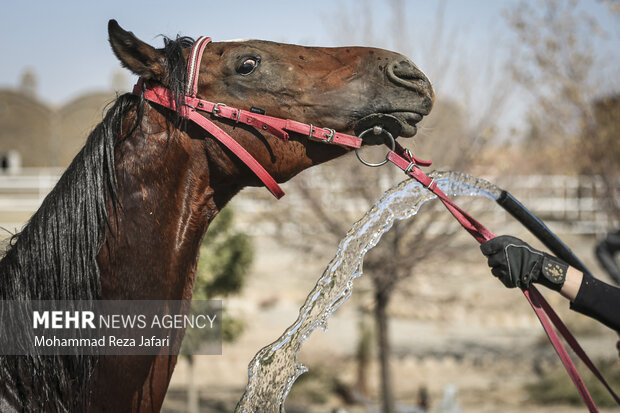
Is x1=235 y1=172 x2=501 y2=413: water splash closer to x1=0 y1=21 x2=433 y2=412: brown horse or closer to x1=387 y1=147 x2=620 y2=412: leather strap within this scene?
x1=387 y1=147 x2=620 y2=412: leather strap

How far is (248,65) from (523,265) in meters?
1.35

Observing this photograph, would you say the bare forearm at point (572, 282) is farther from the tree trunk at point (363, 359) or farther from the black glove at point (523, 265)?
the tree trunk at point (363, 359)

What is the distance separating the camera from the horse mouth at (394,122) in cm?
228

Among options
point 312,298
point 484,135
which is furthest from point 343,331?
point 312,298

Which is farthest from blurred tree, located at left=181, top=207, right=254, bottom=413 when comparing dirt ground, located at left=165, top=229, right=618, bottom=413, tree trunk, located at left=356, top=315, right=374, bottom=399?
tree trunk, located at left=356, top=315, right=374, bottom=399

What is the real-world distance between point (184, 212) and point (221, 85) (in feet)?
1.66

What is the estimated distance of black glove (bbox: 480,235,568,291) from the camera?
237 cm

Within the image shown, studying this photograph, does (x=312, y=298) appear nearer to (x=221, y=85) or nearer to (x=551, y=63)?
(x=221, y=85)

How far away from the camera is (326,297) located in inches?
96.3

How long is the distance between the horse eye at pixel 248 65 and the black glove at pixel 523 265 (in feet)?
3.90

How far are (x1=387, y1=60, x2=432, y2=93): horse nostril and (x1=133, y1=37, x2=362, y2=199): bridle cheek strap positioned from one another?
283 mm

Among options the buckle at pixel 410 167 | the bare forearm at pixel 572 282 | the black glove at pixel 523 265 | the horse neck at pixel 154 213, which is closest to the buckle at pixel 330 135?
the buckle at pixel 410 167

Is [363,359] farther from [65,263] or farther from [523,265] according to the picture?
[65,263]

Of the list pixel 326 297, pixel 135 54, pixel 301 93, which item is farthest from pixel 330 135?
pixel 135 54
